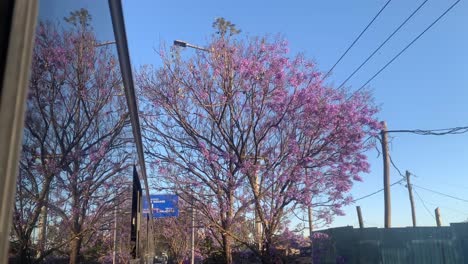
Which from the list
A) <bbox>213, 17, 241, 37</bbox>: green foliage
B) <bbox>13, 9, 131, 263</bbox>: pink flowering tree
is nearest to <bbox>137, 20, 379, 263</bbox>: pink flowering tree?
<bbox>213, 17, 241, 37</bbox>: green foliage

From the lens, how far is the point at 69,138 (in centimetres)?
155

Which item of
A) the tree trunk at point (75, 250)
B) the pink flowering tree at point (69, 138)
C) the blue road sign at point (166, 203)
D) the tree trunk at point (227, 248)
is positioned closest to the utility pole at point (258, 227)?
the tree trunk at point (227, 248)

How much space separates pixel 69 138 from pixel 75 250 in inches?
16.1

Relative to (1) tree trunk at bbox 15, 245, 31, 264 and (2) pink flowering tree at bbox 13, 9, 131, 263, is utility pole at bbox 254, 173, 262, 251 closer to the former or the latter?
(2) pink flowering tree at bbox 13, 9, 131, 263

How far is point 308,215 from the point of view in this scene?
14695 millimetres

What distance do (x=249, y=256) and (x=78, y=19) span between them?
14.9m

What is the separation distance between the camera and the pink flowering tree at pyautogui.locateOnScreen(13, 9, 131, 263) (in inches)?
46.2

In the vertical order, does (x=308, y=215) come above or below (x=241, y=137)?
below

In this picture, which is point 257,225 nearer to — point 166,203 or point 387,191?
point 166,203

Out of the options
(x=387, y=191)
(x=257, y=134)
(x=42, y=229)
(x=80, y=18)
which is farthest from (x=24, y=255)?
(x=387, y=191)

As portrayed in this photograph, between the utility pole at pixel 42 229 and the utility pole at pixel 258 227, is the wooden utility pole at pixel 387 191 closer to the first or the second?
the utility pole at pixel 258 227

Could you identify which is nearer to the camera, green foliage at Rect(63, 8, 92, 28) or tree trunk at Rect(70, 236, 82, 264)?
green foliage at Rect(63, 8, 92, 28)

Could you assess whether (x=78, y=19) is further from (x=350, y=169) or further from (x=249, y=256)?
(x=249, y=256)

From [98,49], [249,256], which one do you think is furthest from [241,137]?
[98,49]
